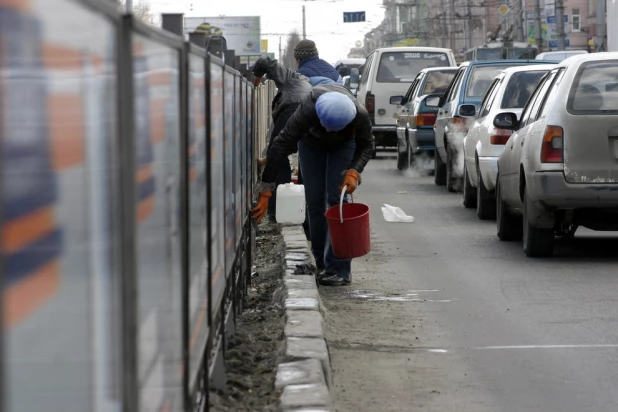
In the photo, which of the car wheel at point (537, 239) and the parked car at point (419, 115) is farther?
the parked car at point (419, 115)

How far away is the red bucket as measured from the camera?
8047 mm

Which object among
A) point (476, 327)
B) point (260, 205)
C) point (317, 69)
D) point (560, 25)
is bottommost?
point (476, 327)

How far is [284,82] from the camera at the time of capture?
11.1 meters

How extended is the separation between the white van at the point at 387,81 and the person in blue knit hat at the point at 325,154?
16772 mm

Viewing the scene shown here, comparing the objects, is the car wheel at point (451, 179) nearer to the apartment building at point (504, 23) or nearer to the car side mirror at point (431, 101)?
the car side mirror at point (431, 101)

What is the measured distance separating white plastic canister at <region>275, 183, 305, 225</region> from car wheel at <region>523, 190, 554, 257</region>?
1.98 meters

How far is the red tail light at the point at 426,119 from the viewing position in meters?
19.8

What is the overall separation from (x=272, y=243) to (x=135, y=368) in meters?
8.64

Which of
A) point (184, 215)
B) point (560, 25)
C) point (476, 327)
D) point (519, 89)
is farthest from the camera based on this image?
point (560, 25)

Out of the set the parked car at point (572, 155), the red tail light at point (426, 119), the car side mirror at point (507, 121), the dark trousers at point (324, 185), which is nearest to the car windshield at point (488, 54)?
the red tail light at point (426, 119)

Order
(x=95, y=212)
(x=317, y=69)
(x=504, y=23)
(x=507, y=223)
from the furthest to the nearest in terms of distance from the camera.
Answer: (x=504, y=23), (x=507, y=223), (x=317, y=69), (x=95, y=212)

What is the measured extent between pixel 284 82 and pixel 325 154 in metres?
2.53

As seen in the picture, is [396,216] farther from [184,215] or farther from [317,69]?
[184,215]

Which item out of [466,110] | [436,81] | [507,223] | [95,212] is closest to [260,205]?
[507,223]
